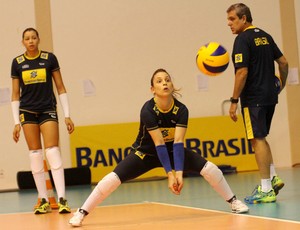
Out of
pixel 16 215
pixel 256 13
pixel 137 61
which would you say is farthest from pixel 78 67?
pixel 16 215

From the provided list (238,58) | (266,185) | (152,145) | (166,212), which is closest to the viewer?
(152,145)

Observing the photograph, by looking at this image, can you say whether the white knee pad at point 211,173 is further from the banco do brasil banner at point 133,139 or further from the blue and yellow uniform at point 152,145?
the banco do brasil banner at point 133,139

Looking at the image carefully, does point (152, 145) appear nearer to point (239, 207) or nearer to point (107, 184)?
point (107, 184)

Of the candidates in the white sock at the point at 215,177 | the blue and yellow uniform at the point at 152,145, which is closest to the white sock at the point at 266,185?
the white sock at the point at 215,177

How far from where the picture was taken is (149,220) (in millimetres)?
5641

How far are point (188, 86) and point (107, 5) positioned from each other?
6.61ft

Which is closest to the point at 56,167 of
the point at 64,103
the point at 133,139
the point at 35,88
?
the point at 64,103

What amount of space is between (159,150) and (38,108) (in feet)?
6.40

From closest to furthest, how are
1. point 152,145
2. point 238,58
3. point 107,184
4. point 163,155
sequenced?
1. point 163,155
2. point 107,184
3. point 152,145
4. point 238,58

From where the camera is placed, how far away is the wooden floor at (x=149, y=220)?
499 centimetres

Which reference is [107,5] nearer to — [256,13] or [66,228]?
[256,13]

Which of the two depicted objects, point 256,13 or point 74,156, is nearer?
point 74,156

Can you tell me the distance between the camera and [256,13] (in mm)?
12562

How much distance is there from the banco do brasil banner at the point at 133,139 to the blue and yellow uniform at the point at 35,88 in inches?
181
